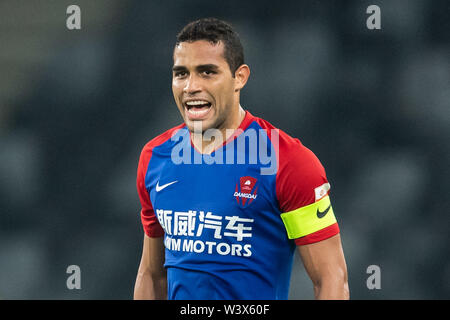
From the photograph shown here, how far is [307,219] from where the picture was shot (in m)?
1.57

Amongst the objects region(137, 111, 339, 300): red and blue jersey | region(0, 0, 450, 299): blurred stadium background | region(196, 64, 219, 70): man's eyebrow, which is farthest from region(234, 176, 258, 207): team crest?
region(0, 0, 450, 299): blurred stadium background

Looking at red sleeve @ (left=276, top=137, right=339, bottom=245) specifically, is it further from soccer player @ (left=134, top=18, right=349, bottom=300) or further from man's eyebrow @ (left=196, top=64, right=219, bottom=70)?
man's eyebrow @ (left=196, top=64, right=219, bottom=70)

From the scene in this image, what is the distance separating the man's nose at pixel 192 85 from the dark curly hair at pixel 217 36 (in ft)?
0.36

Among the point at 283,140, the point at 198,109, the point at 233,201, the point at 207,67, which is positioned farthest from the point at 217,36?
the point at 233,201

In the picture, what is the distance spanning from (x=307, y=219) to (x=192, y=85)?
0.50 metres

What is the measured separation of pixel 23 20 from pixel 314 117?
202 cm

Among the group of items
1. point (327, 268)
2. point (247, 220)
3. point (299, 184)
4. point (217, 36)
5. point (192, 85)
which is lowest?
point (327, 268)

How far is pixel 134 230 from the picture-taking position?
3.53m

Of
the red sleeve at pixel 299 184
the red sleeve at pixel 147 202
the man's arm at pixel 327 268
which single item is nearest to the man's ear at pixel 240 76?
the red sleeve at pixel 299 184

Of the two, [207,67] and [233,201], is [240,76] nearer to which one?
[207,67]

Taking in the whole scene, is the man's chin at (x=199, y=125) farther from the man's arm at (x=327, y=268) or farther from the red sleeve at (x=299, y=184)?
the man's arm at (x=327, y=268)

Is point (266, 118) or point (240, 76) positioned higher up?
point (240, 76)

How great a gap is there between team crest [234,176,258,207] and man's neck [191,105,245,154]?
16cm
